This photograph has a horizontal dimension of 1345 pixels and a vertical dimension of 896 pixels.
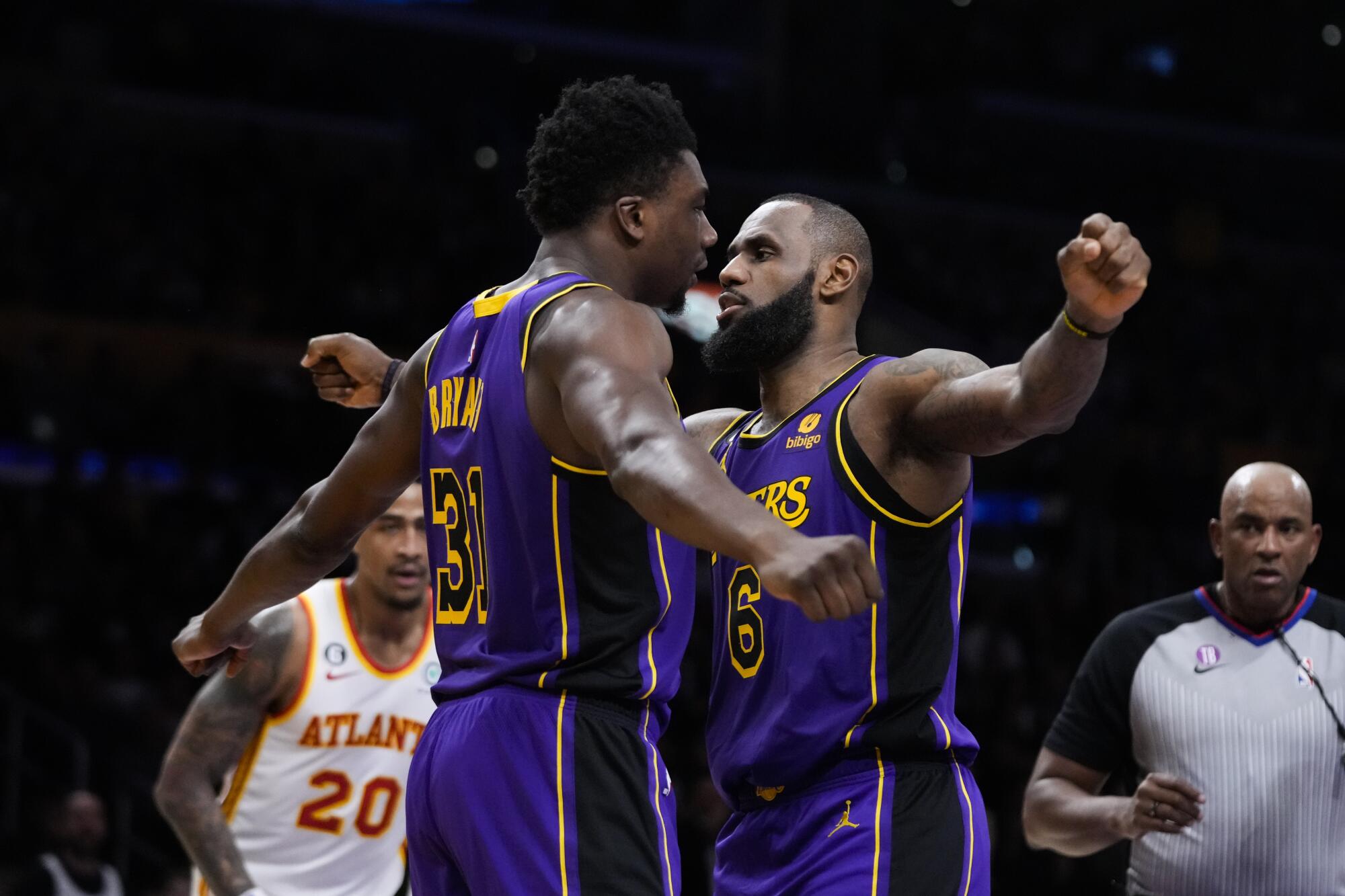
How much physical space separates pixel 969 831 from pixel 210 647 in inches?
73.7

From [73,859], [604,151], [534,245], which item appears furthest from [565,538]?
[534,245]

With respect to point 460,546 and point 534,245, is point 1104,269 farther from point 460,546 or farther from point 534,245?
point 534,245

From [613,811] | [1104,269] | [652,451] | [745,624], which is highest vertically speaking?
[1104,269]

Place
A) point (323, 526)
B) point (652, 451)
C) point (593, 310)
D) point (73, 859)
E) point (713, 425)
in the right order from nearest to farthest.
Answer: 1. point (652, 451)
2. point (593, 310)
3. point (323, 526)
4. point (713, 425)
5. point (73, 859)

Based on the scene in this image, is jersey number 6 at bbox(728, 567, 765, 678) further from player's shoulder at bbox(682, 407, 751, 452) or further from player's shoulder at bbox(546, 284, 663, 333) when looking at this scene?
player's shoulder at bbox(546, 284, 663, 333)

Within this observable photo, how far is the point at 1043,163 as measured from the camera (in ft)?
81.8

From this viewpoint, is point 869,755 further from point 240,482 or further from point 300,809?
point 240,482

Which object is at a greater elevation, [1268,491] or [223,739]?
[1268,491]

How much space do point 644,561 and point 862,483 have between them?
2.91ft

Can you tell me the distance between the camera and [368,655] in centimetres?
560

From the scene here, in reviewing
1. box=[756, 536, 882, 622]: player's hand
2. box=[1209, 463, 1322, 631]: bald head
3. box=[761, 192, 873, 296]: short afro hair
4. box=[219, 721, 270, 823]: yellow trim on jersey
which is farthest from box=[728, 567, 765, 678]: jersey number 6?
box=[219, 721, 270, 823]: yellow trim on jersey

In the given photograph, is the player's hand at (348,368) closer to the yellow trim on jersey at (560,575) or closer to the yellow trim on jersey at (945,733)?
the yellow trim on jersey at (560,575)

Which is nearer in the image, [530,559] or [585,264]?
[530,559]

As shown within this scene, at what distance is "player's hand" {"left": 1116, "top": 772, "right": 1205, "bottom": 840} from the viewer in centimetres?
455
